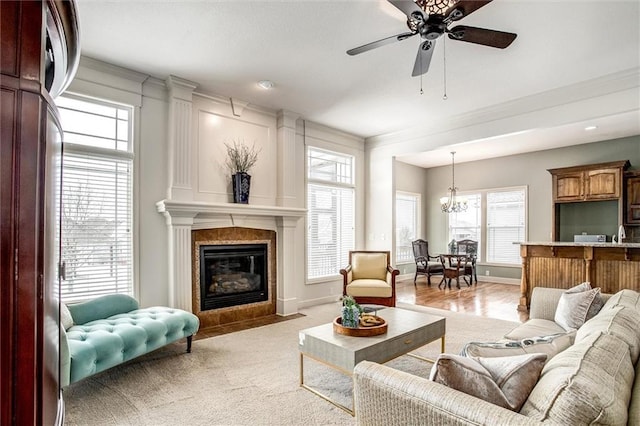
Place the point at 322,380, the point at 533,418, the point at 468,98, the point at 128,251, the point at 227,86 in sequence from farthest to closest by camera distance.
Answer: the point at 468,98 → the point at 227,86 → the point at 128,251 → the point at 322,380 → the point at 533,418

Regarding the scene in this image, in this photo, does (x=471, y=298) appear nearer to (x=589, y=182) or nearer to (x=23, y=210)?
(x=589, y=182)

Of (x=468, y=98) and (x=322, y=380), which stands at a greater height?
(x=468, y=98)

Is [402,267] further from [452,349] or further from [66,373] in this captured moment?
[66,373]

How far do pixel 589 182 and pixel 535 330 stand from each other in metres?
5.14

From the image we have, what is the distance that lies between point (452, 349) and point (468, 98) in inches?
124

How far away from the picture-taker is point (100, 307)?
10.6 ft

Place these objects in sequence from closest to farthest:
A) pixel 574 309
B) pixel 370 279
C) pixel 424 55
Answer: pixel 574 309
pixel 424 55
pixel 370 279

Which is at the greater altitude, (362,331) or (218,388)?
(362,331)

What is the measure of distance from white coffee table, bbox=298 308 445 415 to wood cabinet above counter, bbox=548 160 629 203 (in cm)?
529

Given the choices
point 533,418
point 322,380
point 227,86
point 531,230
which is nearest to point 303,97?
point 227,86

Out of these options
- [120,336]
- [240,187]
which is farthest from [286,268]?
[120,336]

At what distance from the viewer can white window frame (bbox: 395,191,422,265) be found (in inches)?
339

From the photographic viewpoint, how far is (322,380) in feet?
9.30

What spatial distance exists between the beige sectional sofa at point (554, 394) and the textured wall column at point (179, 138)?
3386 mm
